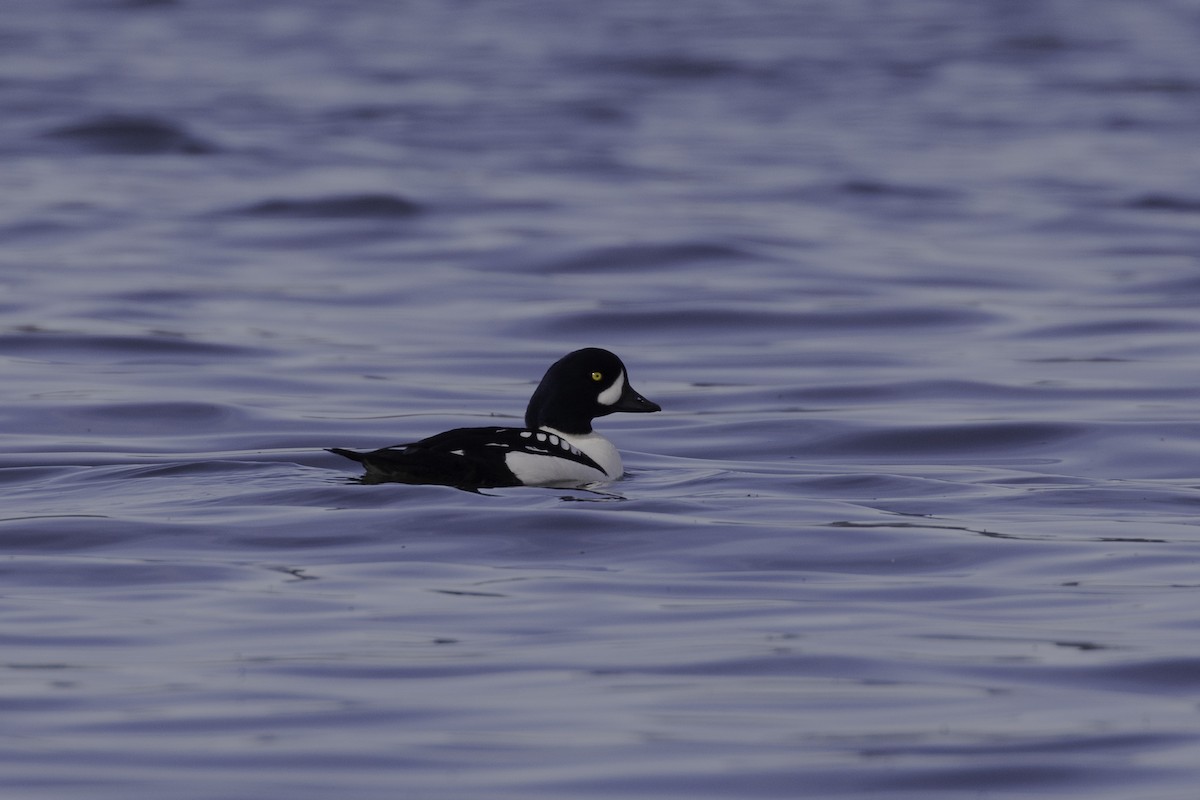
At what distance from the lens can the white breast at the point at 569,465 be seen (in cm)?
964

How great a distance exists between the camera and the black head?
1059 cm

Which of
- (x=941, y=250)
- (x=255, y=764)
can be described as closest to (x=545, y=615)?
(x=255, y=764)

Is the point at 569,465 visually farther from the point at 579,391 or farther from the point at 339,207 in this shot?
the point at 339,207

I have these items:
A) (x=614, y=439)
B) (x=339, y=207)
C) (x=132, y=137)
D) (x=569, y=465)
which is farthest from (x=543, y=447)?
(x=132, y=137)

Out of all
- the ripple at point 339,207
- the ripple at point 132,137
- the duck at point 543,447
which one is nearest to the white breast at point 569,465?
the duck at point 543,447

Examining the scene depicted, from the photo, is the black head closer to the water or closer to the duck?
the duck

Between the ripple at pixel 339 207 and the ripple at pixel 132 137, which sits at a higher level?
the ripple at pixel 132 137

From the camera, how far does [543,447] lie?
9.91m

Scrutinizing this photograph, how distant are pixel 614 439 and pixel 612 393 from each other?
4.79 feet

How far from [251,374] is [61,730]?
8.28 metres

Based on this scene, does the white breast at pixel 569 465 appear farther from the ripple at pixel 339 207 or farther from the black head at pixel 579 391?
the ripple at pixel 339 207

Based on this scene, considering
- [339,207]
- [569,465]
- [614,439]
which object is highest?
[339,207]

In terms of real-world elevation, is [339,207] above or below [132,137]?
below

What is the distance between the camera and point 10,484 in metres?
10.1
